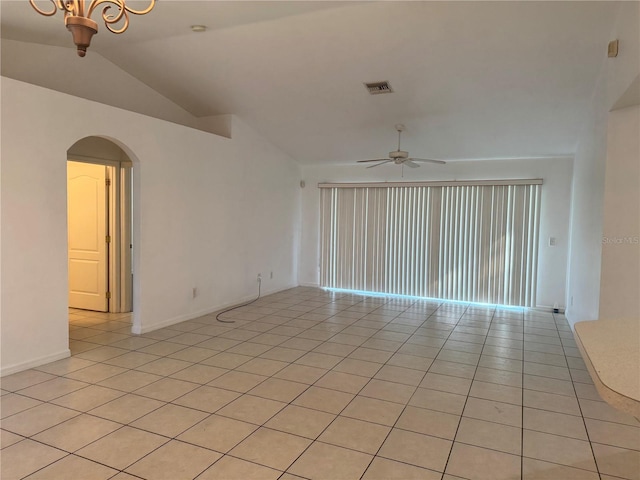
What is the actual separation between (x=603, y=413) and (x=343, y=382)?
1.89m

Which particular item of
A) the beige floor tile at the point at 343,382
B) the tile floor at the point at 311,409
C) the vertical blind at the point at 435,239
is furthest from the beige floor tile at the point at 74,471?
the vertical blind at the point at 435,239

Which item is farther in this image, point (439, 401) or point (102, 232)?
point (102, 232)

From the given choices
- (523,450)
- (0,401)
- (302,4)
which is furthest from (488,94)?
(0,401)

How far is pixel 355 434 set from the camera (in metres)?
2.75

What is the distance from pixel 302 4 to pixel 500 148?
3937 mm

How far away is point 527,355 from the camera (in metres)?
4.41

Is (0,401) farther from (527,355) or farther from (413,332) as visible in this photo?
(527,355)

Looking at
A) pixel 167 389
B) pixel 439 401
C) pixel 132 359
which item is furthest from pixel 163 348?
pixel 439 401

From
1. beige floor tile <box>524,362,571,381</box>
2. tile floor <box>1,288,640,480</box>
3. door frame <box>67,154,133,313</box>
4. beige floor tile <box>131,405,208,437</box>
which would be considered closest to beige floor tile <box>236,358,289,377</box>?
tile floor <box>1,288,640,480</box>

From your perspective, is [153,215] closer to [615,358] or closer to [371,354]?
[371,354]

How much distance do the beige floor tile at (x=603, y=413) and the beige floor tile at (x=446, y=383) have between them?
0.82 m

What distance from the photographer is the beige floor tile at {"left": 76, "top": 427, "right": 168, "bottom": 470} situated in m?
2.42

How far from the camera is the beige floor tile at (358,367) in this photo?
150 inches

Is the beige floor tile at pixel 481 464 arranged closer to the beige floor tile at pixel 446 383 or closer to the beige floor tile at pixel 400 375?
the beige floor tile at pixel 446 383
